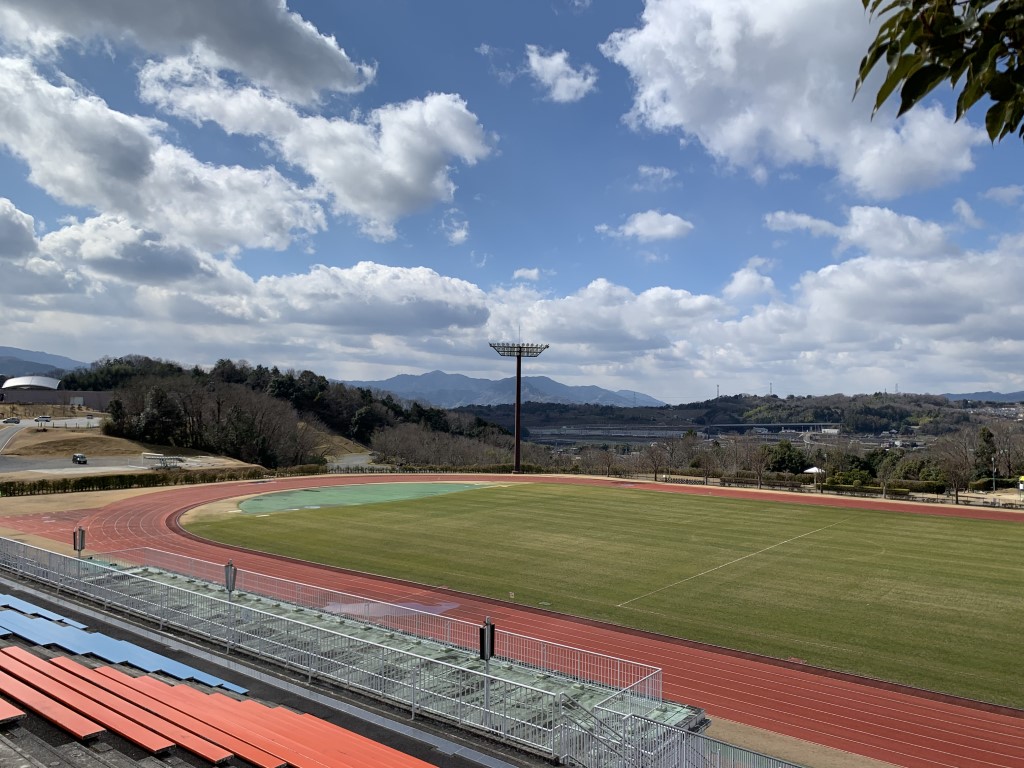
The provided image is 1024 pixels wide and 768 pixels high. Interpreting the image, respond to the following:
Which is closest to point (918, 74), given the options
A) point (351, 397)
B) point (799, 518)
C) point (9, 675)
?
point (9, 675)

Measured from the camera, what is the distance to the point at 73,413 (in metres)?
110

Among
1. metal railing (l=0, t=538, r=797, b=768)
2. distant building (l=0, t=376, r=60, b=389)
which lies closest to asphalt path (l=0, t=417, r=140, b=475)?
metal railing (l=0, t=538, r=797, b=768)

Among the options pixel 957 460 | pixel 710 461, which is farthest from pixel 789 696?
pixel 710 461

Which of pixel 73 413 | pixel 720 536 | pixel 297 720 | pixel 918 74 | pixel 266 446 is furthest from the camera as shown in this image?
pixel 73 413

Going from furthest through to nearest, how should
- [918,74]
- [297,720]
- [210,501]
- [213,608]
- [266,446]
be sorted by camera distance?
[266,446]
[210,501]
[213,608]
[297,720]
[918,74]

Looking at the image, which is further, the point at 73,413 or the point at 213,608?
the point at 73,413

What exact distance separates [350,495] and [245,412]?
4566cm

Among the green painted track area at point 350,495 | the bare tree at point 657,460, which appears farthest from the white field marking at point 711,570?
the bare tree at point 657,460

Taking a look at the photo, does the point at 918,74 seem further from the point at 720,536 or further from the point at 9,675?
the point at 720,536

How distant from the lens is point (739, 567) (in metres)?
29.0

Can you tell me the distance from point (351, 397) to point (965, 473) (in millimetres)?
107407

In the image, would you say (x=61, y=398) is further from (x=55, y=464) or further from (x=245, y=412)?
(x=55, y=464)

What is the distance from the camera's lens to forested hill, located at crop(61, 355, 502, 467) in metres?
85.2

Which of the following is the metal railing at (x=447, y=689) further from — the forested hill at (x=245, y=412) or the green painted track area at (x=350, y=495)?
the forested hill at (x=245, y=412)
